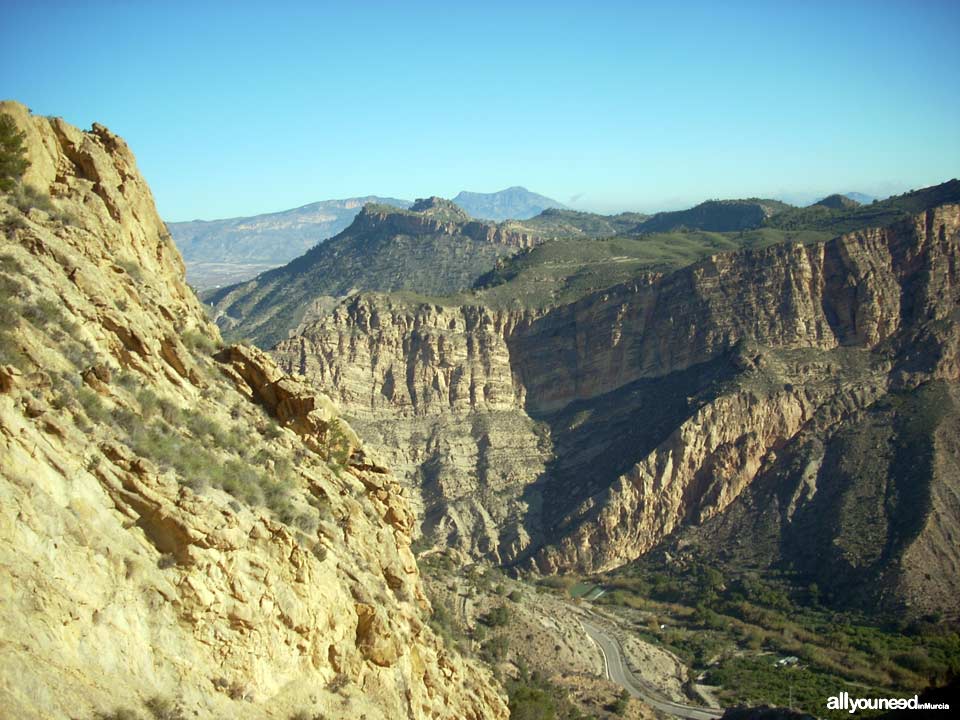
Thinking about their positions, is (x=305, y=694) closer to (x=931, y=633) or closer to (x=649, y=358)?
(x=931, y=633)

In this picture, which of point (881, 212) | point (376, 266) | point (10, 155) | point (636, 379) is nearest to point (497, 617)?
point (10, 155)

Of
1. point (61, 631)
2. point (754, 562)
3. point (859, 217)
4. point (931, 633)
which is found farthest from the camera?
point (859, 217)

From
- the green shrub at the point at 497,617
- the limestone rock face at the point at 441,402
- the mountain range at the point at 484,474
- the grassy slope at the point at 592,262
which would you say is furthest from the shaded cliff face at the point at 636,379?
the green shrub at the point at 497,617

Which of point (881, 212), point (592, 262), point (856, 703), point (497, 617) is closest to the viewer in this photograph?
point (856, 703)

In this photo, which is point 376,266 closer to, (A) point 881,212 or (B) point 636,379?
(B) point 636,379

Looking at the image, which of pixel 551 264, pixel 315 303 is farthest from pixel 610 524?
pixel 315 303

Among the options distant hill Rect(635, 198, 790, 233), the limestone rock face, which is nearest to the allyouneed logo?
the limestone rock face
